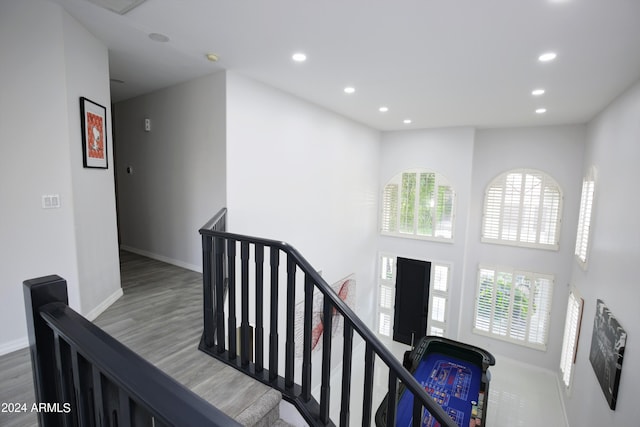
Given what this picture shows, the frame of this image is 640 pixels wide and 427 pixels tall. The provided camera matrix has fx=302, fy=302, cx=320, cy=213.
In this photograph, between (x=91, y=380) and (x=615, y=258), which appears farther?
(x=615, y=258)

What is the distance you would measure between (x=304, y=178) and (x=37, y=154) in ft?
11.6

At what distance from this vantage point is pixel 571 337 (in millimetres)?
5562

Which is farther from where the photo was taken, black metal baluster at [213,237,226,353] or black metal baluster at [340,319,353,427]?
black metal baluster at [213,237,226,353]

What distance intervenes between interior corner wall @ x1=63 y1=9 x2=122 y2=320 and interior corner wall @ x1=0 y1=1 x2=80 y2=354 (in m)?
0.10

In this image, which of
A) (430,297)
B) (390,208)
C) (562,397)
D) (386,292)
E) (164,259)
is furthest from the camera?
(386,292)

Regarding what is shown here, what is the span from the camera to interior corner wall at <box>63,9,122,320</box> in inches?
107

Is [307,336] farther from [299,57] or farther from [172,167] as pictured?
[172,167]

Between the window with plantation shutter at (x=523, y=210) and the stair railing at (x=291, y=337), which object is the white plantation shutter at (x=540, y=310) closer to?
the window with plantation shutter at (x=523, y=210)

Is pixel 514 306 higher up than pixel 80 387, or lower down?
lower down

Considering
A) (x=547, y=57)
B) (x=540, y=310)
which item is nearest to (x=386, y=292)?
(x=540, y=310)

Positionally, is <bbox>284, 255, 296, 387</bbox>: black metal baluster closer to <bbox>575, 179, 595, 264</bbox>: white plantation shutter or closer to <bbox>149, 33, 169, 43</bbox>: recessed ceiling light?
<bbox>149, 33, 169, 43</bbox>: recessed ceiling light

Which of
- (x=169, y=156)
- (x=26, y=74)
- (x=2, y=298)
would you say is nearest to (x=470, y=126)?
(x=169, y=156)

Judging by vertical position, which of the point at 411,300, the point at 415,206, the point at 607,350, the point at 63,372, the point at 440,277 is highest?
the point at 415,206

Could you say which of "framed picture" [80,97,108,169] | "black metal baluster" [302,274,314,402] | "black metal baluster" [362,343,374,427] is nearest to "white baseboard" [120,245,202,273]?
"framed picture" [80,97,108,169]
